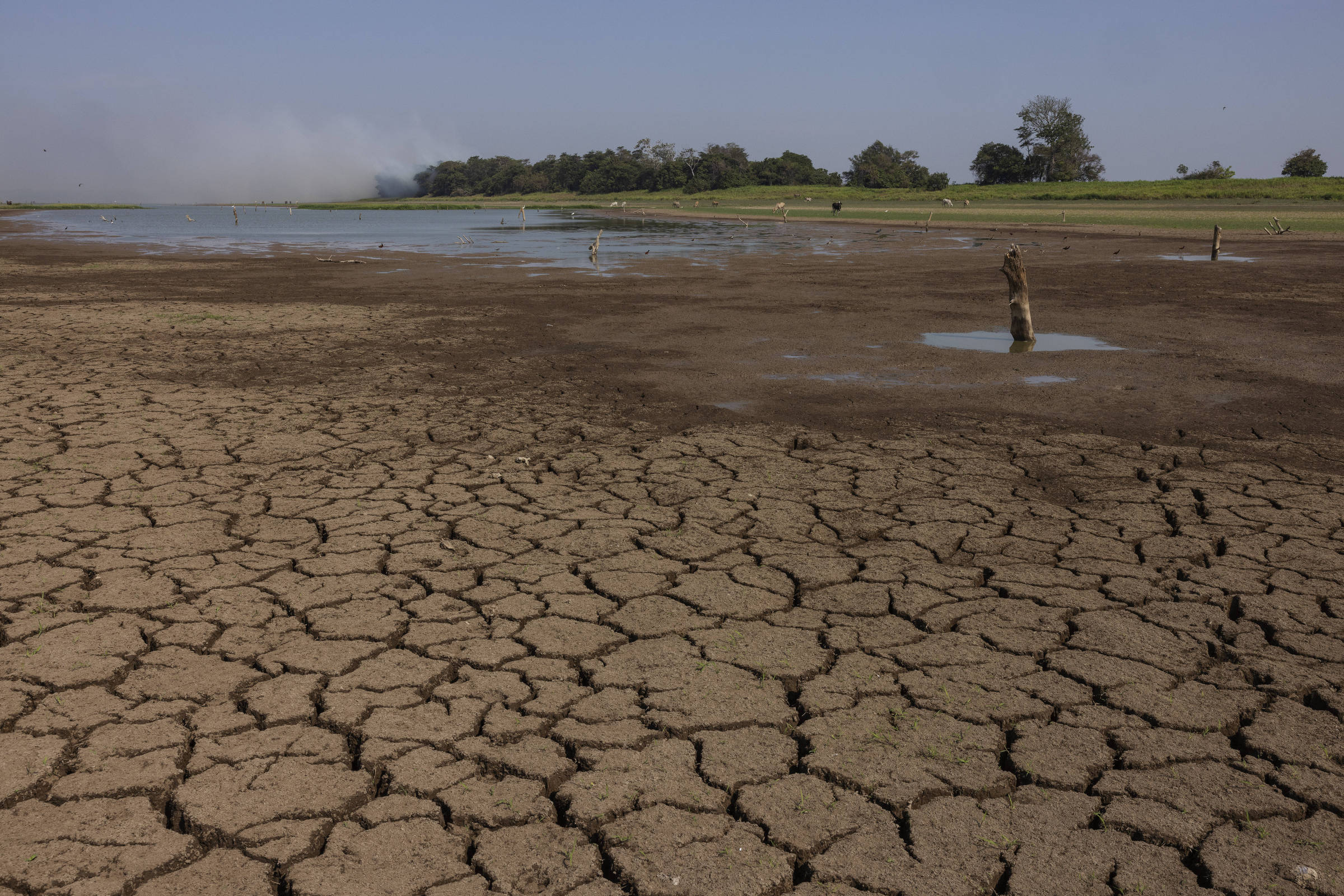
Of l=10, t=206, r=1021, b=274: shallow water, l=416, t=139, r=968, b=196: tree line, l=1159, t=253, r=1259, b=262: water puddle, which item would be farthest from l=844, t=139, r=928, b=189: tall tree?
l=1159, t=253, r=1259, b=262: water puddle

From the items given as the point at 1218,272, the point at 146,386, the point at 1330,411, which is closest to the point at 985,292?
the point at 1218,272

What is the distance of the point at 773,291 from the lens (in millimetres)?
17594

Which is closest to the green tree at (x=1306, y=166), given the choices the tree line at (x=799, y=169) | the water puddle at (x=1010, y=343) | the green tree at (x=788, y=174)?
the tree line at (x=799, y=169)

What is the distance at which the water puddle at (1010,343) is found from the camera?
36.8 ft

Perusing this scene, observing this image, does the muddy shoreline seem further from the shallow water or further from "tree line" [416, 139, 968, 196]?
"tree line" [416, 139, 968, 196]

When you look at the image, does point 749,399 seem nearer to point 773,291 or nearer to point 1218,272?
point 773,291

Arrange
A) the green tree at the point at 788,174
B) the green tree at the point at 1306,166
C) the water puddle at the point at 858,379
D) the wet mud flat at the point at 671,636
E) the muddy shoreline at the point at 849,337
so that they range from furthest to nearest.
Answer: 1. the green tree at the point at 788,174
2. the green tree at the point at 1306,166
3. the water puddle at the point at 858,379
4. the muddy shoreline at the point at 849,337
5. the wet mud flat at the point at 671,636

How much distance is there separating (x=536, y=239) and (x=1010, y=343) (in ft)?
97.7

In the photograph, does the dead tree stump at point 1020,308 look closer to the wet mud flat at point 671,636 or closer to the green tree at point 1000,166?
the wet mud flat at point 671,636

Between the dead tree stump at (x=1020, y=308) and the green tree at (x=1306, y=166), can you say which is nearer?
the dead tree stump at (x=1020, y=308)

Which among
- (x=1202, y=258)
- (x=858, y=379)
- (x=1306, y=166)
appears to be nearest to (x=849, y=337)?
(x=858, y=379)

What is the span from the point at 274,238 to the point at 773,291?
107 ft

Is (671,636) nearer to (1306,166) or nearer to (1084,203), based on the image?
(1084,203)

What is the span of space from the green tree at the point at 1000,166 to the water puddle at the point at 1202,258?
67778 millimetres
